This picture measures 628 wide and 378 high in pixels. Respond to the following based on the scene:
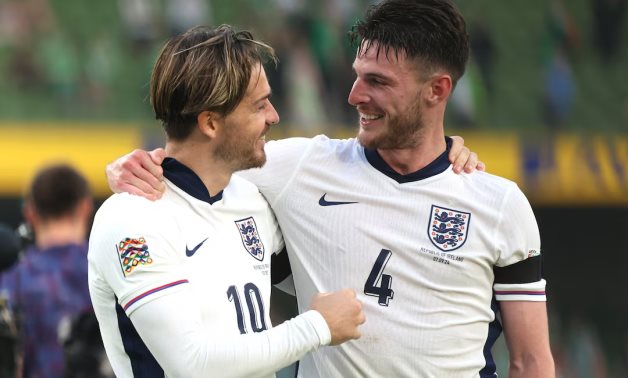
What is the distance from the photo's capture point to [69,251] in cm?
436

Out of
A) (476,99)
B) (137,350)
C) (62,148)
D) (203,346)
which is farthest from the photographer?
(476,99)

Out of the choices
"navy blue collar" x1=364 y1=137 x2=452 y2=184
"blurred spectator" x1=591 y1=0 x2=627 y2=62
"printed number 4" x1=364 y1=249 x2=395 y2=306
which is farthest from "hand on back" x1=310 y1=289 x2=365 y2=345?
"blurred spectator" x1=591 y1=0 x2=627 y2=62

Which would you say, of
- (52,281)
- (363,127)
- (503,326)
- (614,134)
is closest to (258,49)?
(363,127)

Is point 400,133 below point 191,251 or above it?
above

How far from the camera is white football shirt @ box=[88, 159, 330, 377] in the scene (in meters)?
2.51

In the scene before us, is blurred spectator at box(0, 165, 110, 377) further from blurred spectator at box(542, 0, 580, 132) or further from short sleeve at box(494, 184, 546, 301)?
blurred spectator at box(542, 0, 580, 132)

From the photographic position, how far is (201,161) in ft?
9.16

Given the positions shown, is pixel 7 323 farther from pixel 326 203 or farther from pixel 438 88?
pixel 438 88

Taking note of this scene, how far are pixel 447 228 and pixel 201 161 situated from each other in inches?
29.4

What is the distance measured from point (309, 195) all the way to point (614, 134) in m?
8.01

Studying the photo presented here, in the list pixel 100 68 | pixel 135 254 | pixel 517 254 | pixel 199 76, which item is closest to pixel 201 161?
pixel 199 76

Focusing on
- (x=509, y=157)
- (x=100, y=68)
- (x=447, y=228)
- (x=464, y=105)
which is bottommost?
(x=509, y=157)

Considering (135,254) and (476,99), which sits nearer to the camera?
(135,254)

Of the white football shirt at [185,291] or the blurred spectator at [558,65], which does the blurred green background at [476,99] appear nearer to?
the blurred spectator at [558,65]
